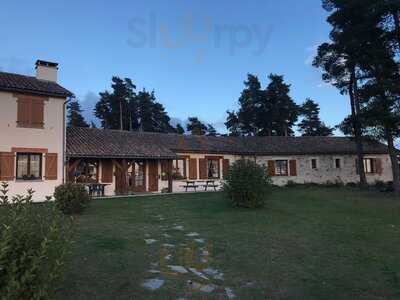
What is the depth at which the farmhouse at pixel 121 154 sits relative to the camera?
1541 centimetres

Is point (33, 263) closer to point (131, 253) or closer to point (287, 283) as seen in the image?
point (287, 283)

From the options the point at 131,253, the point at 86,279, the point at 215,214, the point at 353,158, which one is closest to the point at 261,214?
the point at 215,214

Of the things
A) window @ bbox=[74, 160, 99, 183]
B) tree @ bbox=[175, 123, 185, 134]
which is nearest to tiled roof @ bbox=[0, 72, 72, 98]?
window @ bbox=[74, 160, 99, 183]

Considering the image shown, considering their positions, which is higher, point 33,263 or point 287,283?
point 33,263

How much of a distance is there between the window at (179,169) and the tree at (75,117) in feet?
100

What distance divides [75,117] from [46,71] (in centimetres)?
3433

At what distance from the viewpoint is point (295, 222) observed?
390 inches

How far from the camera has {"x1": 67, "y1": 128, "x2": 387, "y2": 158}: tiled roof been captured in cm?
1888

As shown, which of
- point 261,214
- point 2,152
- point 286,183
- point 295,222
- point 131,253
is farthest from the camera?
point 286,183

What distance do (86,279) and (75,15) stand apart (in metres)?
11.0

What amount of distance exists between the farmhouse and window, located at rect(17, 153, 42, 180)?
0.04 m

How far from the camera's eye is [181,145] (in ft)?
77.1

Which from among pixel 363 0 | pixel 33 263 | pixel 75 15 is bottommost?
pixel 33 263

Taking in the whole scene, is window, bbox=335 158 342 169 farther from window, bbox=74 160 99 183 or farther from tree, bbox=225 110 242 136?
tree, bbox=225 110 242 136
